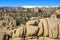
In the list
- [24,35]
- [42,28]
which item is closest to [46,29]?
[42,28]

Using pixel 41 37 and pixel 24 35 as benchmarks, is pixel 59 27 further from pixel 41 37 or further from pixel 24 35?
pixel 24 35

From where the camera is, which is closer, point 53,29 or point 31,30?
point 53,29

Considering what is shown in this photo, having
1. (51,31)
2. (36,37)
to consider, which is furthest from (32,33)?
(51,31)

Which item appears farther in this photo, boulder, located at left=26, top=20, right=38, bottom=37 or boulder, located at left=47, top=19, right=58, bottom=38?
boulder, located at left=26, top=20, right=38, bottom=37

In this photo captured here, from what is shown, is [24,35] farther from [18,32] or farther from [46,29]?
[46,29]

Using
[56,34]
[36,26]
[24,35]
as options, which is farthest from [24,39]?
[56,34]

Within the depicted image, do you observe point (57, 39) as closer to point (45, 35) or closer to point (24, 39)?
point (45, 35)

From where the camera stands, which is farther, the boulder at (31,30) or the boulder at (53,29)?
the boulder at (31,30)
